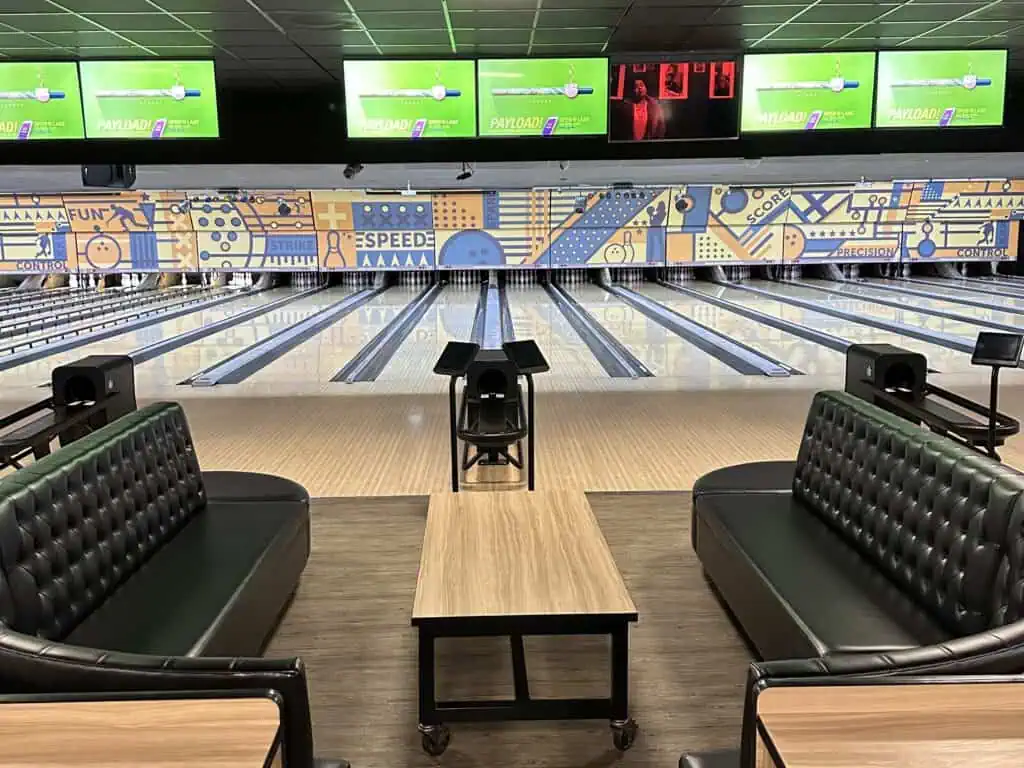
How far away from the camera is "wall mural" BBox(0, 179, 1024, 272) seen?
547 inches

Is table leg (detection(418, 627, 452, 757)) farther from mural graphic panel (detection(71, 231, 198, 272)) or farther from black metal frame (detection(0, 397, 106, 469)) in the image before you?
mural graphic panel (detection(71, 231, 198, 272))

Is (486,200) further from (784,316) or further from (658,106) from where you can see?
(658,106)

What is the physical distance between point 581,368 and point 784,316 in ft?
14.2

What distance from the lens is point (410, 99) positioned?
416cm

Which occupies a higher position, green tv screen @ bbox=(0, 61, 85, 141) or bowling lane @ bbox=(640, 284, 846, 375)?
green tv screen @ bbox=(0, 61, 85, 141)

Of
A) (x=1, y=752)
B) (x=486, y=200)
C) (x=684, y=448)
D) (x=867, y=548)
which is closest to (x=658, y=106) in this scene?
(x=684, y=448)

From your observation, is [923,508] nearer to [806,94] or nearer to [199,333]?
[806,94]

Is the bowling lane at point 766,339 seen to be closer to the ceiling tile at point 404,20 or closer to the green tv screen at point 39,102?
the ceiling tile at point 404,20

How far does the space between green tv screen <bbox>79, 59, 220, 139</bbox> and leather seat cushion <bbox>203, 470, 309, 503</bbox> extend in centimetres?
200

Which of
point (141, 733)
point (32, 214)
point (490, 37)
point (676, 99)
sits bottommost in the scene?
point (141, 733)

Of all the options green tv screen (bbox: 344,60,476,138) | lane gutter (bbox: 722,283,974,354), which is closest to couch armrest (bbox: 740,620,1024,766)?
green tv screen (bbox: 344,60,476,138)

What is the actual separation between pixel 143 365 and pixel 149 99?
3816 millimetres

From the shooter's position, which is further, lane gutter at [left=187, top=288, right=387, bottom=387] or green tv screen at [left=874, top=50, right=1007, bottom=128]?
lane gutter at [left=187, top=288, right=387, bottom=387]

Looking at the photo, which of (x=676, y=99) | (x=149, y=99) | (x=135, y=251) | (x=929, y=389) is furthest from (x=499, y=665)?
(x=135, y=251)
